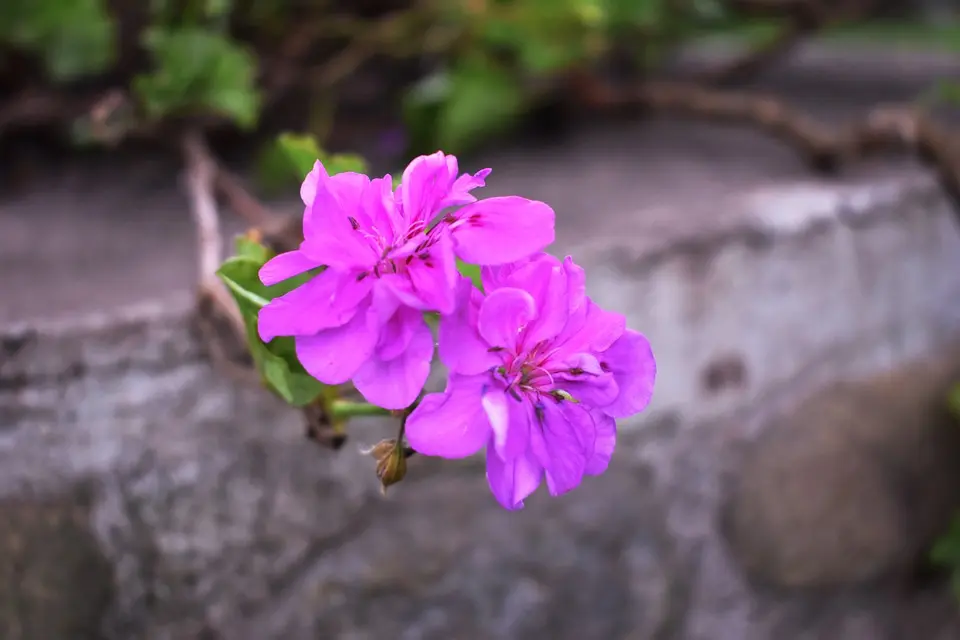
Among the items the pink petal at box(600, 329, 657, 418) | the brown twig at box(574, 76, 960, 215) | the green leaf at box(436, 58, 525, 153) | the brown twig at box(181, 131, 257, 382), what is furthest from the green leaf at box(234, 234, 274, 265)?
the brown twig at box(574, 76, 960, 215)

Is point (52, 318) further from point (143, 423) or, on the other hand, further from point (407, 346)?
point (407, 346)

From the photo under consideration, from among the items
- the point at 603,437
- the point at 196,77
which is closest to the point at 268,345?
the point at 603,437

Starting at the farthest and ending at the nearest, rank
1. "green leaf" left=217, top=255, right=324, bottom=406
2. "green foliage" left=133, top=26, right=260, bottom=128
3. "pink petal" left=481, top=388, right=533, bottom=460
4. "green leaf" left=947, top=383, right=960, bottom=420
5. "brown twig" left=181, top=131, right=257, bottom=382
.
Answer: "green leaf" left=947, top=383, right=960, bottom=420 < "green foliage" left=133, top=26, right=260, bottom=128 < "brown twig" left=181, top=131, right=257, bottom=382 < "green leaf" left=217, top=255, right=324, bottom=406 < "pink petal" left=481, top=388, right=533, bottom=460

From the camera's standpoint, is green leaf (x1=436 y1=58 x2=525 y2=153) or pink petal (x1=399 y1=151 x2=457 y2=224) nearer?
pink petal (x1=399 y1=151 x2=457 y2=224)

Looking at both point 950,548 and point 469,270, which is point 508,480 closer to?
point 469,270

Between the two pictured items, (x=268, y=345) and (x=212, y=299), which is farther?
(x=212, y=299)

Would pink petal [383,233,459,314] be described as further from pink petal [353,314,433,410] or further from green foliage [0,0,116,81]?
green foliage [0,0,116,81]
